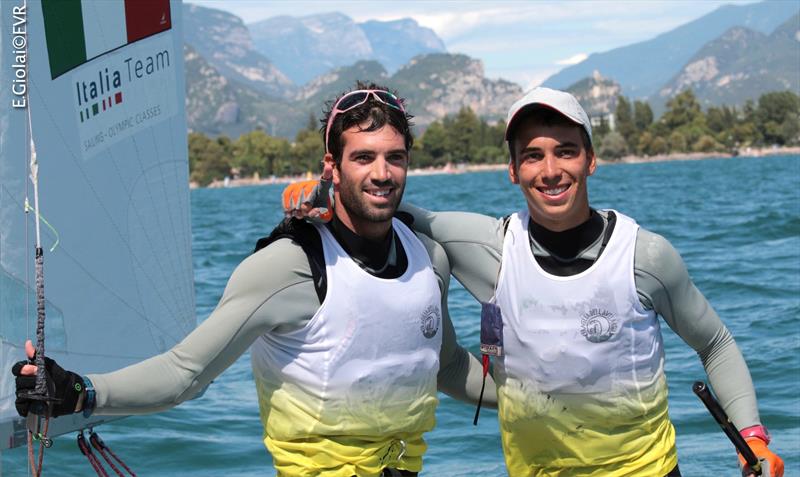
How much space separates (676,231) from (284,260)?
22.7 m

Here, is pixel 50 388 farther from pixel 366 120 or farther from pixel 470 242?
pixel 470 242

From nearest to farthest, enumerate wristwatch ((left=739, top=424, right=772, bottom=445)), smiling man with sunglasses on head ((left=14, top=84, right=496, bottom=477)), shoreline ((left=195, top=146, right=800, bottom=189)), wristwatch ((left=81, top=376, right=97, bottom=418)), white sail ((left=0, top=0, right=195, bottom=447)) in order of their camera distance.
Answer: wristwatch ((left=81, top=376, right=97, bottom=418)) < smiling man with sunglasses on head ((left=14, top=84, right=496, bottom=477)) < wristwatch ((left=739, top=424, right=772, bottom=445)) < white sail ((left=0, top=0, right=195, bottom=447)) < shoreline ((left=195, top=146, right=800, bottom=189))

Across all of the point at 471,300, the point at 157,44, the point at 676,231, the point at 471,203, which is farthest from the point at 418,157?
the point at 157,44

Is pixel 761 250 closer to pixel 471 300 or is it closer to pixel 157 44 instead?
pixel 471 300

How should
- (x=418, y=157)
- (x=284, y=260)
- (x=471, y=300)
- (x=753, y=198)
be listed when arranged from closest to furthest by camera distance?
(x=284, y=260)
(x=471, y=300)
(x=753, y=198)
(x=418, y=157)

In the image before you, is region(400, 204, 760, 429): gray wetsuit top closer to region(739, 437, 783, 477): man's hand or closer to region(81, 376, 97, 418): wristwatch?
region(739, 437, 783, 477): man's hand

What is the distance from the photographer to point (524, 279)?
10.4ft

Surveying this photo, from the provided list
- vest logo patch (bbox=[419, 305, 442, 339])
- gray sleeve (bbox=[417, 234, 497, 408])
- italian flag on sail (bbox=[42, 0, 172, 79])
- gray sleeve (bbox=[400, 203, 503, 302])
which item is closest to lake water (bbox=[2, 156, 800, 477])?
italian flag on sail (bbox=[42, 0, 172, 79])

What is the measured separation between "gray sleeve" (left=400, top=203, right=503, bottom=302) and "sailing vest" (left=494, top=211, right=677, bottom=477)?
8cm

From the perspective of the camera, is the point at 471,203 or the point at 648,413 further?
the point at 471,203

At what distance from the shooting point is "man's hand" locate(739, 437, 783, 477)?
2.96m

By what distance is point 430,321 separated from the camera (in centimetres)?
312

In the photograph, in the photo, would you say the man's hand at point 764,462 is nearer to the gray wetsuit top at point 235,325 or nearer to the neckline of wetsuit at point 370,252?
the neckline of wetsuit at point 370,252

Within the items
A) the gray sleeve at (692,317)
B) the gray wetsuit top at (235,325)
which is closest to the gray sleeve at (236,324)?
the gray wetsuit top at (235,325)
